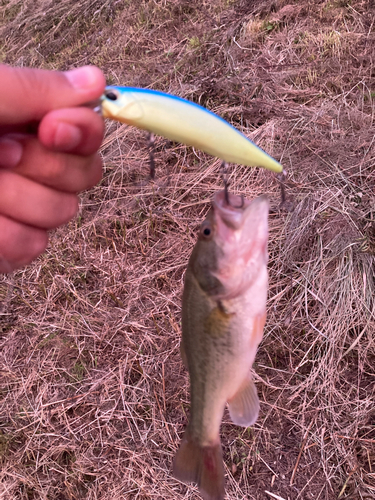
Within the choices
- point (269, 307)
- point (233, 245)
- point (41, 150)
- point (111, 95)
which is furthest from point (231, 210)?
point (269, 307)

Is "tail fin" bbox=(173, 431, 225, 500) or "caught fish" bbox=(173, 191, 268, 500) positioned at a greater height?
"caught fish" bbox=(173, 191, 268, 500)

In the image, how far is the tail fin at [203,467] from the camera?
1.53 metres

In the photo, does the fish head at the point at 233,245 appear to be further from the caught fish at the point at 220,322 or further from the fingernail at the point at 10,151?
the fingernail at the point at 10,151

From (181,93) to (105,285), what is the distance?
7.99ft

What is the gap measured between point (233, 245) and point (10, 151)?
90cm

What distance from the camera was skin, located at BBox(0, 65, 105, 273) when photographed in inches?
44.4

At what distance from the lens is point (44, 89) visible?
1131 mm

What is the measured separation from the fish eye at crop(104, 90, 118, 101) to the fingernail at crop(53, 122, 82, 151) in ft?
0.47

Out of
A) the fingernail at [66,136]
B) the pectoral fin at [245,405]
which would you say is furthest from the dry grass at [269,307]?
the fingernail at [66,136]

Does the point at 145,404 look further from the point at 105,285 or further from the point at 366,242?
the point at 366,242

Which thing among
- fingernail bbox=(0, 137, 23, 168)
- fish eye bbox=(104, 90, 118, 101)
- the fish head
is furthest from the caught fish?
fingernail bbox=(0, 137, 23, 168)

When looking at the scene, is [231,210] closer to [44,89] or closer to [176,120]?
[176,120]

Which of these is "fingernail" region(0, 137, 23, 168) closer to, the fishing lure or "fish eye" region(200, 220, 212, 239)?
the fishing lure

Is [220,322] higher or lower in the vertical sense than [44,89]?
lower
